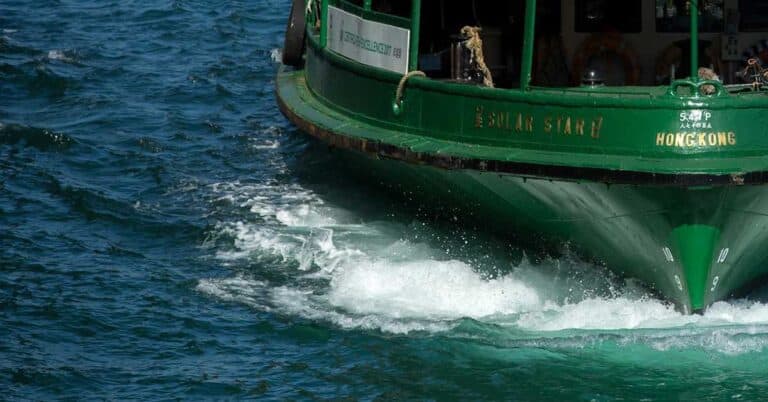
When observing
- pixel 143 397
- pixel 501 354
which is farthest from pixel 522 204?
pixel 143 397

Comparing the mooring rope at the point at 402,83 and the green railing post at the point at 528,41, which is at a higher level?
the green railing post at the point at 528,41

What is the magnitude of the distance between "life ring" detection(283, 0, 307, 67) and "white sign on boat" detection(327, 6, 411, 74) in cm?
368

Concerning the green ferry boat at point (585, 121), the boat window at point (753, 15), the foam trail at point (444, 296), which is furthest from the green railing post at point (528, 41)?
the boat window at point (753, 15)

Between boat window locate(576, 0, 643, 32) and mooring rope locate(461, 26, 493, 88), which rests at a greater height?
boat window locate(576, 0, 643, 32)

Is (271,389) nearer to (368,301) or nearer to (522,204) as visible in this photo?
(368,301)

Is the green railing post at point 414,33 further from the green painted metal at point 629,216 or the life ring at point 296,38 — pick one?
the life ring at point 296,38

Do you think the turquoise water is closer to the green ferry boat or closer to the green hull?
the green hull

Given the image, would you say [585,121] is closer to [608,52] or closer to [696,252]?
[696,252]

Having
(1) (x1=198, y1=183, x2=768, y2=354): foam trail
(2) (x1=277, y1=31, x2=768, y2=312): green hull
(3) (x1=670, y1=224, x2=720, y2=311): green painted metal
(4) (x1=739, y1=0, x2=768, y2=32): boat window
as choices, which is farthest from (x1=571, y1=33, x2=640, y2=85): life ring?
(3) (x1=670, y1=224, x2=720, y2=311): green painted metal

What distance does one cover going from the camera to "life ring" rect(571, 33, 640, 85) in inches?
521

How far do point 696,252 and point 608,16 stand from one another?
2.71 m

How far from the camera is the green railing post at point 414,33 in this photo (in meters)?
12.5

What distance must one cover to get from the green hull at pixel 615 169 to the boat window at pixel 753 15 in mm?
1657

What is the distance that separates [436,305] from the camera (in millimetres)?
12461
